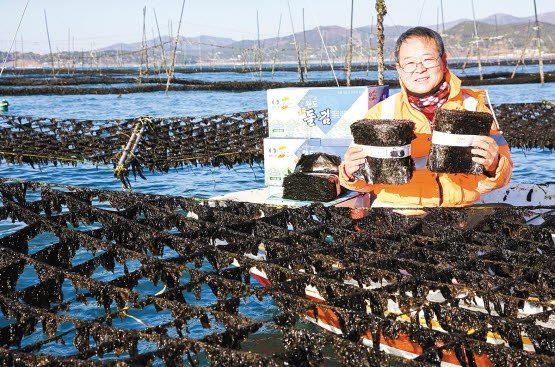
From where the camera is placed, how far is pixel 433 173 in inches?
238

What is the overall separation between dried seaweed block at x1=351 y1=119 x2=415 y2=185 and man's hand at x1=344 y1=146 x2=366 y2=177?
12 cm

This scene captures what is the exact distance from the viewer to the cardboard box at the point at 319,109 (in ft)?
30.7

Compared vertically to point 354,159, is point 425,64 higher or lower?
higher

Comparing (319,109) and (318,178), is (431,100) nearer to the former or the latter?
(318,178)

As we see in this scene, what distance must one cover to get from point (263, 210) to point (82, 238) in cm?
177

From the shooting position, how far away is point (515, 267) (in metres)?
4.95

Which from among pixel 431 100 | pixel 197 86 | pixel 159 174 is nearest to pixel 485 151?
pixel 431 100

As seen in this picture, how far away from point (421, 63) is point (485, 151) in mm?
1016

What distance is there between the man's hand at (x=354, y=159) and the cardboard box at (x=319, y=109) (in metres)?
3.45

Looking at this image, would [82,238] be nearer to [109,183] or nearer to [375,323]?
[375,323]

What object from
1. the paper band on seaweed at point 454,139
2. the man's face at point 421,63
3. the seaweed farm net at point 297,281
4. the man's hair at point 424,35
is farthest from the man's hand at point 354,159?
the man's hair at point 424,35

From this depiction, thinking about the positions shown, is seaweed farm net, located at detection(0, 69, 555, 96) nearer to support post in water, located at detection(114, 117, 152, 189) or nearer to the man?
support post in water, located at detection(114, 117, 152, 189)

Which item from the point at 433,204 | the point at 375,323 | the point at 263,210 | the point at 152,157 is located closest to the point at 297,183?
the point at 263,210

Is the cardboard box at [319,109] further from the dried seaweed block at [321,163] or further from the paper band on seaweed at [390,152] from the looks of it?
the paper band on seaweed at [390,152]
